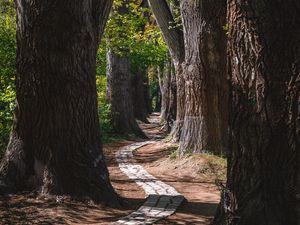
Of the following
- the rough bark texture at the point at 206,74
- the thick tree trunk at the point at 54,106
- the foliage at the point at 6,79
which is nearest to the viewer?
the thick tree trunk at the point at 54,106

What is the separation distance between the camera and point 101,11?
23.5 feet

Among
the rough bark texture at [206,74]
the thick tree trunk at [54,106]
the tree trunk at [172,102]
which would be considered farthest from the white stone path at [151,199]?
the tree trunk at [172,102]

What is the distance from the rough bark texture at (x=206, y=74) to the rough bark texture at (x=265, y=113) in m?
6.44

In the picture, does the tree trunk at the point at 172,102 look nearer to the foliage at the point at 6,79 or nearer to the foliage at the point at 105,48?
the foliage at the point at 105,48

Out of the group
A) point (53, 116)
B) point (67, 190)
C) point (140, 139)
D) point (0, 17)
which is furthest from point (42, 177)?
point (140, 139)

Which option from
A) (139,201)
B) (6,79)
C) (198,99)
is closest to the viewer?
(139,201)

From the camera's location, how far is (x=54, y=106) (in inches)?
260

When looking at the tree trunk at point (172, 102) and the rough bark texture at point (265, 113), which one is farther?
the tree trunk at point (172, 102)

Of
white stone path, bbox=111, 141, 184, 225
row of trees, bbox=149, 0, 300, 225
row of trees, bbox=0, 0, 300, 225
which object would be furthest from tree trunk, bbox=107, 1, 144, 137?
row of trees, bbox=149, 0, 300, 225

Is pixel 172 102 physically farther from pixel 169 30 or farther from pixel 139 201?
pixel 139 201

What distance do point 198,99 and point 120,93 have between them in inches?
317

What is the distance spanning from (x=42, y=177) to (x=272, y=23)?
14.0 feet

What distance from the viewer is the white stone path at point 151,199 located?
6056 mm

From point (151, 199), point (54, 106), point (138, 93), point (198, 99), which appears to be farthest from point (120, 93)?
point (54, 106)
